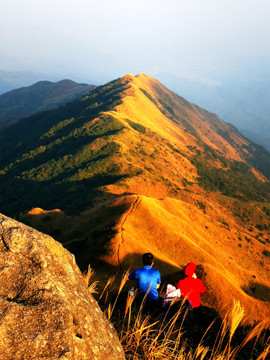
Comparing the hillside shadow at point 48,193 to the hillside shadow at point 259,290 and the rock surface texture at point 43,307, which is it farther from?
the rock surface texture at point 43,307

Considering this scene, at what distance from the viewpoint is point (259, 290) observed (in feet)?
140

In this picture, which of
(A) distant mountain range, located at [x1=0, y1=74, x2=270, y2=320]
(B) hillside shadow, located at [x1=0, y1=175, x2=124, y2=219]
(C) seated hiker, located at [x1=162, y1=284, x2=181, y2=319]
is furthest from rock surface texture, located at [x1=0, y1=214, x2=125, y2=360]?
(B) hillside shadow, located at [x1=0, y1=175, x2=124, y2=219]

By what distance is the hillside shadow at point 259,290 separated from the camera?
133ft

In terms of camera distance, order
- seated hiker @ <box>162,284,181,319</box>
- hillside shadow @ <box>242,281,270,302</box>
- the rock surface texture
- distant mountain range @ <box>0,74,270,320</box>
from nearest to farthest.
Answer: the rock surface texture, seated hiker @ <box>162,284,181,319</box>, distant mountain range @ <box>0,74,270,320</box>, hillside shadow @ <box>242,281,270,302</box>

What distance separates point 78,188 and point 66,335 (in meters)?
83.4

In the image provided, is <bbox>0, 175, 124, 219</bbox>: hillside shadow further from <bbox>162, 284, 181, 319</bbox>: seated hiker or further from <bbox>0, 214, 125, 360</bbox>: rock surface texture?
<bbox>0, 214, 125, 360</bbox>: rock surface texture

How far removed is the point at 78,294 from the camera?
4734mm

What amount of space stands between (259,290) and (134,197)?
29246 mm

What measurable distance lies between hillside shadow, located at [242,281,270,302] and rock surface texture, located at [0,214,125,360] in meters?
44.1

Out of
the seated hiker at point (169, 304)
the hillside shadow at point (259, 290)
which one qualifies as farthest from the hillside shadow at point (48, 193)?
the seated hiker at point (169, 304)

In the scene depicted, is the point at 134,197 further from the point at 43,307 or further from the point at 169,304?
the point at 43,307

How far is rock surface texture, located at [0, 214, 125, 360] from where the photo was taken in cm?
341

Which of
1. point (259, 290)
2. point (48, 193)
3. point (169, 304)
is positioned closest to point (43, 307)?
Result: point (169, 304)

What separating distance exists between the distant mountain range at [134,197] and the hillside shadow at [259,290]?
10.0 inches
